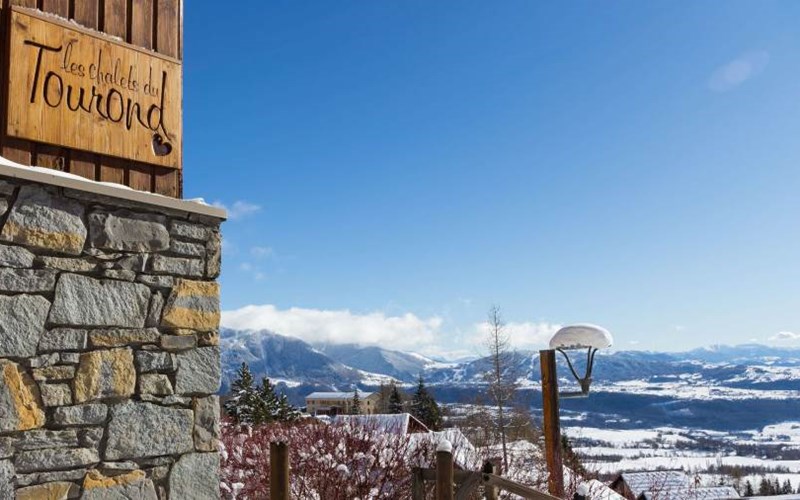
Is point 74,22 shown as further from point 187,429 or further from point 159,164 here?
point 187,429

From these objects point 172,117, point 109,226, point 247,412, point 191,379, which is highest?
point 172,117

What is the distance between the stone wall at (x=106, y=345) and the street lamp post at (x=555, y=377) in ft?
13.7

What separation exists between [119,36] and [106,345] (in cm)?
166

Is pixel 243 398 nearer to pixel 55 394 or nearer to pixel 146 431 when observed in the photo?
pixel 146 431

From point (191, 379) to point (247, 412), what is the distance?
2657 cm

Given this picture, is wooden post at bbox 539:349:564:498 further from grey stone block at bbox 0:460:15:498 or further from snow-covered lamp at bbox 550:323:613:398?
grey stone block at bbox 0:460:15:498

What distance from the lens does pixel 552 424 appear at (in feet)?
23.5

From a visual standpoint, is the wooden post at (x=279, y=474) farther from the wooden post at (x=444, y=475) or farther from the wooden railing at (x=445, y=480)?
the wooden post at (x=444, y=475)

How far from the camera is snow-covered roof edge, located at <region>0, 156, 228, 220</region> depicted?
300cm

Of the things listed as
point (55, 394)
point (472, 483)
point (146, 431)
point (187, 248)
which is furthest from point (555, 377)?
point (55, 394)

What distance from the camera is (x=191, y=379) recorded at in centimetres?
351

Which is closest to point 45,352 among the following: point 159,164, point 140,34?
point 159,164

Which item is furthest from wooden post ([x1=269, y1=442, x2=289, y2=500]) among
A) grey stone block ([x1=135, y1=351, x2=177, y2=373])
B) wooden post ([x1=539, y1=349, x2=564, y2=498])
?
wooden post ([x1=539, y1=349, x2=564, y2=498])

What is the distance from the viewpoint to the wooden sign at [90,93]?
10.9 ft
